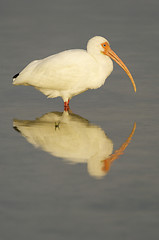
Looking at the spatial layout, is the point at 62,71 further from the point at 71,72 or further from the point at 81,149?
the point at 81,149

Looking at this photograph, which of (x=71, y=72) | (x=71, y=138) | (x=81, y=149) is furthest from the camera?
(x=71, y=72)

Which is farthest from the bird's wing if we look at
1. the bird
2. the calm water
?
the calm water

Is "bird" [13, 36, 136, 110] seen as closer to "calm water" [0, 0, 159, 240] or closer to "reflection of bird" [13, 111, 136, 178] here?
"calm water" [0, 0, 159, 240]

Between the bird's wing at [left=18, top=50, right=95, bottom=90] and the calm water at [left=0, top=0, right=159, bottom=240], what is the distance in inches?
16.4

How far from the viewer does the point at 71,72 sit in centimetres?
1103

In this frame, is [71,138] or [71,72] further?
[71,72]

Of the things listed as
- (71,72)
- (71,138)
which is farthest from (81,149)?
(71,72)

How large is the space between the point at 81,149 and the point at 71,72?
2604 millimetres

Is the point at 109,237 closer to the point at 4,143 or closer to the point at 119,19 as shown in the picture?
the point at 4,143

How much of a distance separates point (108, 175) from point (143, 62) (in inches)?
255

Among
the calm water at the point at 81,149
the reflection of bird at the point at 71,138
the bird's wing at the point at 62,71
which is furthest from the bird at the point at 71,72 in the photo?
the reflection of bird at the point at 71,138

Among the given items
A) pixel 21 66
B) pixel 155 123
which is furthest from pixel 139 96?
pixel 21 66

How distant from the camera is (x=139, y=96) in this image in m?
11.7

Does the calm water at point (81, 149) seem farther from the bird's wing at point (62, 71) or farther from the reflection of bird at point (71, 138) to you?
the bird's wing at point (62, 71)
